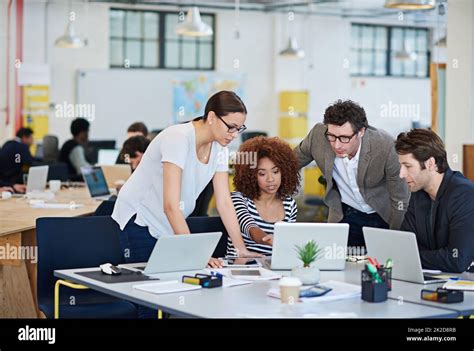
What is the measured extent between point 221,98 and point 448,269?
1.33 metres

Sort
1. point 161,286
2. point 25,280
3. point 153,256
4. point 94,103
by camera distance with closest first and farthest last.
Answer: point 161,286 < point 153,256 < point 25,280 < point 94,103

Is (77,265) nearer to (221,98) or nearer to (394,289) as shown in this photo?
(221,98)

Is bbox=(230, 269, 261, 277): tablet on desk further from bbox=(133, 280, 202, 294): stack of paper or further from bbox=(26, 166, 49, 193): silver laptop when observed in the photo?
bbox=(26, 166, 49, 193): silver laptop

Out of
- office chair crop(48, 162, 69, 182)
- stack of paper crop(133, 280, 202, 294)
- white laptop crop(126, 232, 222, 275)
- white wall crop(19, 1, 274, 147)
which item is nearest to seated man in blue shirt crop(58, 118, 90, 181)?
office chair crop(48, 162, 69, 182)

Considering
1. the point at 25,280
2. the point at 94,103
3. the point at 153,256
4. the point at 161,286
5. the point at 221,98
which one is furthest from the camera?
the point at 94,103

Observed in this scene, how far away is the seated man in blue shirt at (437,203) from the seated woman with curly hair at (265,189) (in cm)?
80

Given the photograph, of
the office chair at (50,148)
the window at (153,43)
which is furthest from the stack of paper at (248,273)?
the window at (153,43)

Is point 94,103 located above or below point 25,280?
above

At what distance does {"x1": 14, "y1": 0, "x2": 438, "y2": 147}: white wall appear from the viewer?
14852 millimetres

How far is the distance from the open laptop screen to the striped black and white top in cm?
305

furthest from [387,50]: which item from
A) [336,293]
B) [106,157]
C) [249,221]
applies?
[336,293]

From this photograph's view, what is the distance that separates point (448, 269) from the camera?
4.01m

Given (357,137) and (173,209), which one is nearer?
(173,209)
